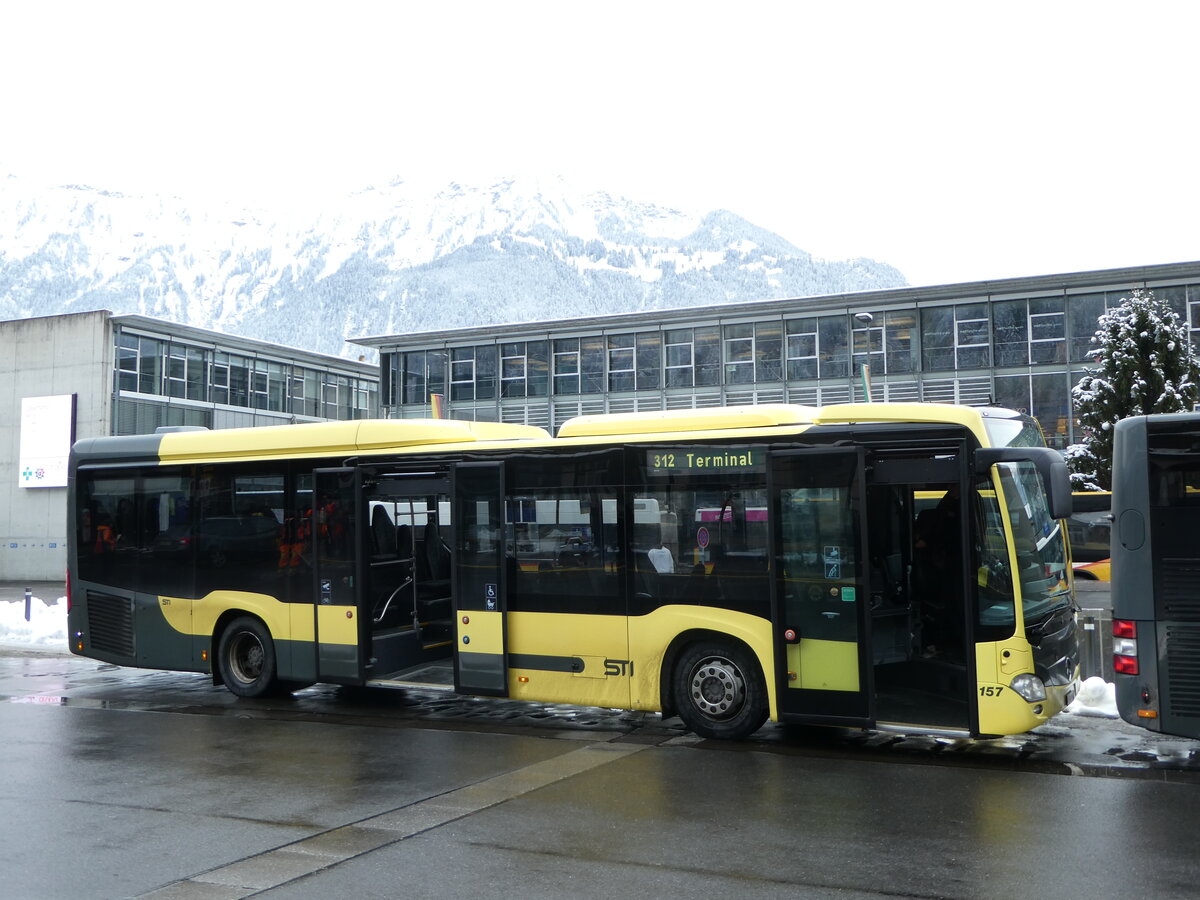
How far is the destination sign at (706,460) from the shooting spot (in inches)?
408

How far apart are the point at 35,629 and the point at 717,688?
14842mm

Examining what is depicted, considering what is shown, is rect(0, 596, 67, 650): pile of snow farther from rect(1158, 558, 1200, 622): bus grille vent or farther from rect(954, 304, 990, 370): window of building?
rect(954, 304, 990, 370): window of building

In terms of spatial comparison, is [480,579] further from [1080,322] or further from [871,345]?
[1080,322]

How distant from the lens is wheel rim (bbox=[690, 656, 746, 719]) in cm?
1044

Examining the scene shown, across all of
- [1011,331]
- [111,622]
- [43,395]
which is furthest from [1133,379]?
[43,395]

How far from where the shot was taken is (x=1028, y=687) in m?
9.17

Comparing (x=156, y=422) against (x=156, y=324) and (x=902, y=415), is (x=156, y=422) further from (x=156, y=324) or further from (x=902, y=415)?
(x=902, y=415)

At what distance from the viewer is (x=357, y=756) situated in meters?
10.1

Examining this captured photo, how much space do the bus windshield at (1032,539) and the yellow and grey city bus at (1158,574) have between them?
2.04 feet

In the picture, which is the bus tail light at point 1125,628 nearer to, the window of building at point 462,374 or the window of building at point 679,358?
the window of building at point 679,358

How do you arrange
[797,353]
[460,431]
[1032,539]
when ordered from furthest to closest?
[797,353] → [460,431] → [1032,539]

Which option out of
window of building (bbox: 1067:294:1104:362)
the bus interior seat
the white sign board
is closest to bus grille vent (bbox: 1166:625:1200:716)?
→ the bus interior seat

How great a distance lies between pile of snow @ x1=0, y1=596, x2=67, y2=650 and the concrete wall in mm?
21022

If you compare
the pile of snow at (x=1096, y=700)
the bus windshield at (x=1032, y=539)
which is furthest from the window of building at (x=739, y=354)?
the bus windshield at (x=1032, y=539)
